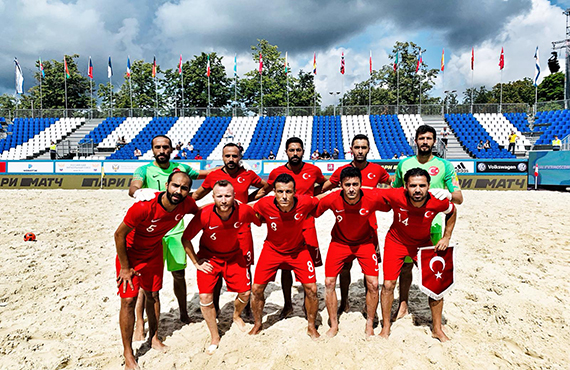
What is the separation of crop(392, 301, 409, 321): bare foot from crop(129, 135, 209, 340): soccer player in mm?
2720

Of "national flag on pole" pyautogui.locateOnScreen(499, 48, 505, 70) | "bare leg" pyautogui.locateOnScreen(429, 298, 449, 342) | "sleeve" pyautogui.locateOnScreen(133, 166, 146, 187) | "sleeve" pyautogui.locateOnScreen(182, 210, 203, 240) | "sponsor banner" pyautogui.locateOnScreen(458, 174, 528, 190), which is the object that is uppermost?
"national flag on pole" pyautogui.locateOnScreen(499, 48, 505, 70)

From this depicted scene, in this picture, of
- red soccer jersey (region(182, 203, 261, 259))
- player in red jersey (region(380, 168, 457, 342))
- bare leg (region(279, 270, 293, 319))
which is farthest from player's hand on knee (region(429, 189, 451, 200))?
bare leg (region(279, 270, 293, 319))

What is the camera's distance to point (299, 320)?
14.2ft

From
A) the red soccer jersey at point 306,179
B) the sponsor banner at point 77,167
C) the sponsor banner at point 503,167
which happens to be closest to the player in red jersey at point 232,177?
the red soccer jersey at point 306,179

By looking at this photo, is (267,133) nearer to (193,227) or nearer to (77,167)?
(77,167)

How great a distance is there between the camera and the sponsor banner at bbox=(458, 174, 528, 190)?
52.5 ft

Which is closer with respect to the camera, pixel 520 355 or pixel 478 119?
pixel 520 355

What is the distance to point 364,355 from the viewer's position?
3492mm

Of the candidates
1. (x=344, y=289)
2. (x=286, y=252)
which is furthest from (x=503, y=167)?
(x=286, y=252)

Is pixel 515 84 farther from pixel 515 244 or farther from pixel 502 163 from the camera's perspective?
pixel 515 244

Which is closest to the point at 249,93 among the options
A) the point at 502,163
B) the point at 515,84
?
the point at 502,163

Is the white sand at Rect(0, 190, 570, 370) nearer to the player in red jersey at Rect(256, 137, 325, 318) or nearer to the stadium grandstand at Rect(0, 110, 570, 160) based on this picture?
the player in red jersey at Rect(256, 137, 325, 318)

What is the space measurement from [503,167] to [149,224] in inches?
689

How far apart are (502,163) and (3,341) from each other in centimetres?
1868
